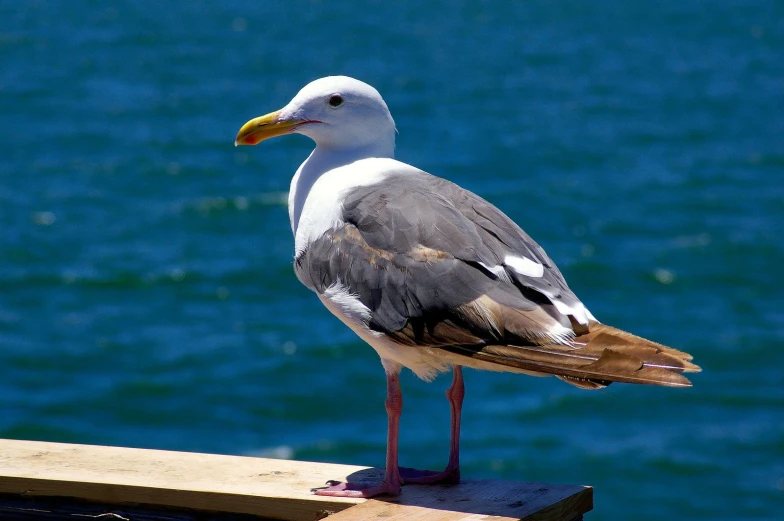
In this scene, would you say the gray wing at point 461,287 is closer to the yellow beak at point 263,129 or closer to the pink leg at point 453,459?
the pink leg at point 453,459

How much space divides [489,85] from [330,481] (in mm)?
22722

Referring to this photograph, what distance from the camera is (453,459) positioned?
423cm

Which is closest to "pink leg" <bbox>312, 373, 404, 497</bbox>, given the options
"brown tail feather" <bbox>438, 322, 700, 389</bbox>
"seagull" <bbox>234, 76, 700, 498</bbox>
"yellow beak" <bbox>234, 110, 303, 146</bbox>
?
"seagull" <bbox>234, 76, 700, 498</bbox>

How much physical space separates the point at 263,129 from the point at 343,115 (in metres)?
0.40

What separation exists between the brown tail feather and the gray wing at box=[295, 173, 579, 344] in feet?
0.16

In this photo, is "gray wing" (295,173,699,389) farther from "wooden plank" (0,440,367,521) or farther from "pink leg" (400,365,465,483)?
"wooden plank" (0,440,367,521)

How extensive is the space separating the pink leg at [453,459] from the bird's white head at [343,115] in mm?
952

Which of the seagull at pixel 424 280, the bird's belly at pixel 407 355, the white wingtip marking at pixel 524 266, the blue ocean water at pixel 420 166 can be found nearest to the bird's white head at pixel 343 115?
the seagull at pixel 424 280

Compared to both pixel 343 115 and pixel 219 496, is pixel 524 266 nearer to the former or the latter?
pixel 343 115

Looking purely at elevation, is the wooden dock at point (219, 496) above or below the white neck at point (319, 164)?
below

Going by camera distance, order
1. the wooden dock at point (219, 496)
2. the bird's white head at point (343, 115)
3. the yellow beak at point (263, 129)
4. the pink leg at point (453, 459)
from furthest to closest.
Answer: the yellow beak at point (263, 129) < the bird's white head at point (343, 115) < the pink leg at point (453, 459) < the wooden dock at point (219, 496)

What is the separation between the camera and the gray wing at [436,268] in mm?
3875

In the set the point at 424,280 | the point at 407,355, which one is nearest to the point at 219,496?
the point at 407,355

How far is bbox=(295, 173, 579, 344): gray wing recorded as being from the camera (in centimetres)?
388
